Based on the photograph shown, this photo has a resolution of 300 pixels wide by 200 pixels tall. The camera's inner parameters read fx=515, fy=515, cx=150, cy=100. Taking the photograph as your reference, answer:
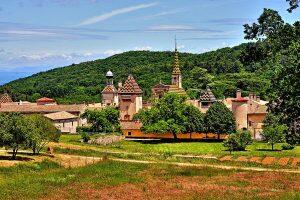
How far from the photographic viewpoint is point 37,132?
49.3 meters

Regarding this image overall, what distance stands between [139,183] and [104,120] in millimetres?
54379

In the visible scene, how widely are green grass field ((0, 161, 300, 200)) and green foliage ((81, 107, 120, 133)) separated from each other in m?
43.4

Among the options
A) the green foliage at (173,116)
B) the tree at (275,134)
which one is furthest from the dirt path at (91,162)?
the green foliage at (173,116)

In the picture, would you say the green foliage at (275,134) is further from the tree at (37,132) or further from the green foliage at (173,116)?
the tree at (37,132)

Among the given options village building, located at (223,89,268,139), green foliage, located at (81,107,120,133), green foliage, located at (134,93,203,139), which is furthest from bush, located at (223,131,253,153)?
green foliage, located at (81,107,120,133)

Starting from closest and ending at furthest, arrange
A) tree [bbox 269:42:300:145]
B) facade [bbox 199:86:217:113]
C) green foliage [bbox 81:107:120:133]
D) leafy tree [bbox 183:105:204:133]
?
tree [bbox 269:42:300:145] → leafy tree [bbox 183:105:204:133] → green foliage [bbox 81:107:120:133] → facade [bbox 199:86:217:113]

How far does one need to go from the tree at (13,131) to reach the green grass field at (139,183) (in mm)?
3887

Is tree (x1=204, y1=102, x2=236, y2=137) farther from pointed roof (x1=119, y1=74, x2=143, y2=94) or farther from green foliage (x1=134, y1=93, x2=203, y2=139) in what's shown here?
pointed roof (x1=119, y1=74, x2=143, y2=94)

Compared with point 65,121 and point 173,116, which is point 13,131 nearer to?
point 173,116

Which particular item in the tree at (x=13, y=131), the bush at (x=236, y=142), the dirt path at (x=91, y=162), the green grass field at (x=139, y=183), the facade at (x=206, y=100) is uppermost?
the facade at (x=206, y=100)

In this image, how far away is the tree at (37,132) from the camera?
156 feet

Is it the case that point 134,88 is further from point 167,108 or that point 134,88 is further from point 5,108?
point 5,108

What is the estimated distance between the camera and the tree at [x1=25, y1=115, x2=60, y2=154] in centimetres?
4756

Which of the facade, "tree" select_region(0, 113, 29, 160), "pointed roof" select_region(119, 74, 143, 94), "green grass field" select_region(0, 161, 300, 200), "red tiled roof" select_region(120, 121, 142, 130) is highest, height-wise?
"pointed roof" select_region(119, 74, 143, 94)
